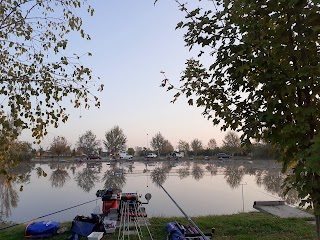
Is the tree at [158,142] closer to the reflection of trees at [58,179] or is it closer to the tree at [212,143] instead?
the tree at [212,143]

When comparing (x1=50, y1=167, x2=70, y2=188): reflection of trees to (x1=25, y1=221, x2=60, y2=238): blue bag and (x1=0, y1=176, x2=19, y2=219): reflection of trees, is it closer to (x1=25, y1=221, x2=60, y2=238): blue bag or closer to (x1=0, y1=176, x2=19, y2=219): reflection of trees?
(x1=0, y1=176, x2=19, y2=219): reflection of trees

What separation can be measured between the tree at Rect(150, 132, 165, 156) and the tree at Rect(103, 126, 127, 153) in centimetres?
822

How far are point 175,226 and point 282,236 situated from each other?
2602mm

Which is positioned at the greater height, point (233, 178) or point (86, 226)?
point (86, 226)

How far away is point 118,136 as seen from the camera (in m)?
94.6

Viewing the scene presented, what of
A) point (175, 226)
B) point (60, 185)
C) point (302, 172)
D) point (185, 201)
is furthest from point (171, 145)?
point (302, 172)

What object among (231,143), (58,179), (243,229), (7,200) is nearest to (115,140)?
(231,143)

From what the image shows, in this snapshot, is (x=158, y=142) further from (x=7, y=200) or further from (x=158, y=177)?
(x=7, y=200)

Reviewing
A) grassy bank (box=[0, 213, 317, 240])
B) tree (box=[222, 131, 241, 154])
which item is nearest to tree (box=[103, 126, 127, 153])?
tree (box=[222, 131, 241, 154])

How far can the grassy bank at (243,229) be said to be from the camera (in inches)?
328

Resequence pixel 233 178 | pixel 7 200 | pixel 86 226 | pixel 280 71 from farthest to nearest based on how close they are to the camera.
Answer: pixel 233 178 < pixel 7 200 < pixel 86 226 < pixel 280 71

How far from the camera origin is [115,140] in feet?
307

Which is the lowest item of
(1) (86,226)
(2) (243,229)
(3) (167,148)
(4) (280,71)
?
(2) (243,229)

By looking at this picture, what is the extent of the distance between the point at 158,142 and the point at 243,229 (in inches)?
3445
